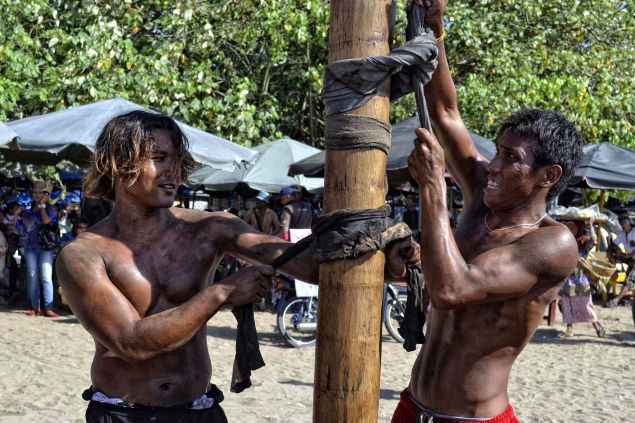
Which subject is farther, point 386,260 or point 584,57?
point 584,57

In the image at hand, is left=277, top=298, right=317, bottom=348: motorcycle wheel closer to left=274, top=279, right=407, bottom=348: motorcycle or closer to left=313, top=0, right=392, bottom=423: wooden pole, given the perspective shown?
left=274, top=279, right=407, bottom=348: motorcycle

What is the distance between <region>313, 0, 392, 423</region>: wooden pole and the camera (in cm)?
216

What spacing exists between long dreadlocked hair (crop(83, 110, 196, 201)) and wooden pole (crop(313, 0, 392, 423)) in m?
0.73

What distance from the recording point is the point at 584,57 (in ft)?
54.2

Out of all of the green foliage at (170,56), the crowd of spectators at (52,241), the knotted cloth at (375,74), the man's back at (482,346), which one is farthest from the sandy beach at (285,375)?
the knotted cloth at (375,74)

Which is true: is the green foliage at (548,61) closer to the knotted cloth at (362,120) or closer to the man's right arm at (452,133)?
the man's right arm at (452,133)

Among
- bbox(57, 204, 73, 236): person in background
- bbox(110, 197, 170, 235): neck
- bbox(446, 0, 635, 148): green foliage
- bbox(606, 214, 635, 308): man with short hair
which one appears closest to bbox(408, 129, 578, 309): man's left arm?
bbox(110, 197, 170, 235): neck

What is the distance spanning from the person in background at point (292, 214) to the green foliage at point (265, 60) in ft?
8.60

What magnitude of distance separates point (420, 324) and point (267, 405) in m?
4.39

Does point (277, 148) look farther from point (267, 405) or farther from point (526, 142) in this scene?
Result: point (526, 142)

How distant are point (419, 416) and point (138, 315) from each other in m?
1.17

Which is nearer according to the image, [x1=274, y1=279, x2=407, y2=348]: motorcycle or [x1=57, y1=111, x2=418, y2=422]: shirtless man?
[x1=57, y1=111, x2=418, y2=422]: shirtless man

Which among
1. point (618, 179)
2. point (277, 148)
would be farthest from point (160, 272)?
point (277, 148)

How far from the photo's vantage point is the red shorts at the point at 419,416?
9.78 ft
